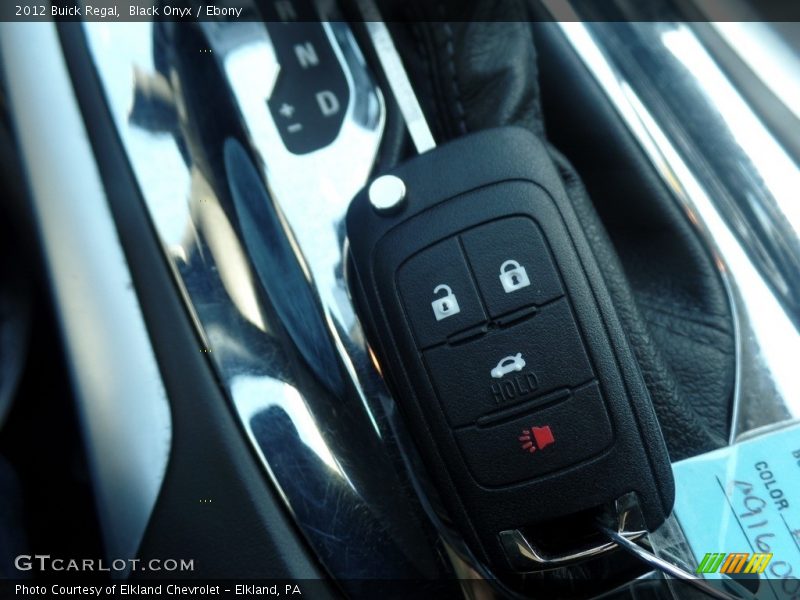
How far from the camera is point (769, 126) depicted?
0.57m

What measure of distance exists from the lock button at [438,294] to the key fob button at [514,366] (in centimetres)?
2

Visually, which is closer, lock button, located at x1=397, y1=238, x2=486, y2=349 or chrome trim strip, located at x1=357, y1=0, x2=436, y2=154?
lock button, located at x1=397, y1=238, x2=486, y2=349

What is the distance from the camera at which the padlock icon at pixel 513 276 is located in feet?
1.54

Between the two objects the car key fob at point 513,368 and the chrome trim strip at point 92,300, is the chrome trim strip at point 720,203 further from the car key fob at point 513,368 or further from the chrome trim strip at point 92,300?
the chrome trim strip at point 92,300

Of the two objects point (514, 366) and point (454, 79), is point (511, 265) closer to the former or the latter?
point (514, 366)

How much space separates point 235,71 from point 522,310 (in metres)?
0.32

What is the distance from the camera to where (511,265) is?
18.6 inches

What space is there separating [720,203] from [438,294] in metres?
0.25

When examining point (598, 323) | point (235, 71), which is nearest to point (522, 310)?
point (598, 323)

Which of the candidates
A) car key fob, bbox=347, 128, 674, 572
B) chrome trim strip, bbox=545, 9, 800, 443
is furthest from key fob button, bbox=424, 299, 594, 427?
chrome trim strip, bbox=545, 9, 800, 443

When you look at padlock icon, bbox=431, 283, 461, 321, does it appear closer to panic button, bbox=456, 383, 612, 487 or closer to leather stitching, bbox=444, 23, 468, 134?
panic button, bbox=456, 383, 612, 487

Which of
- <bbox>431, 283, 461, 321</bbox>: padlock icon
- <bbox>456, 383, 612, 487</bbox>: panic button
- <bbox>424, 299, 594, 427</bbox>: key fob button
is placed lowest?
<bbox>456, 383, 612, 487</bbox>: panic button

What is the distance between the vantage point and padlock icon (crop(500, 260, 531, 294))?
18.5 inches

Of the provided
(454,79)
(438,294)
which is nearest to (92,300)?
(438,294)
